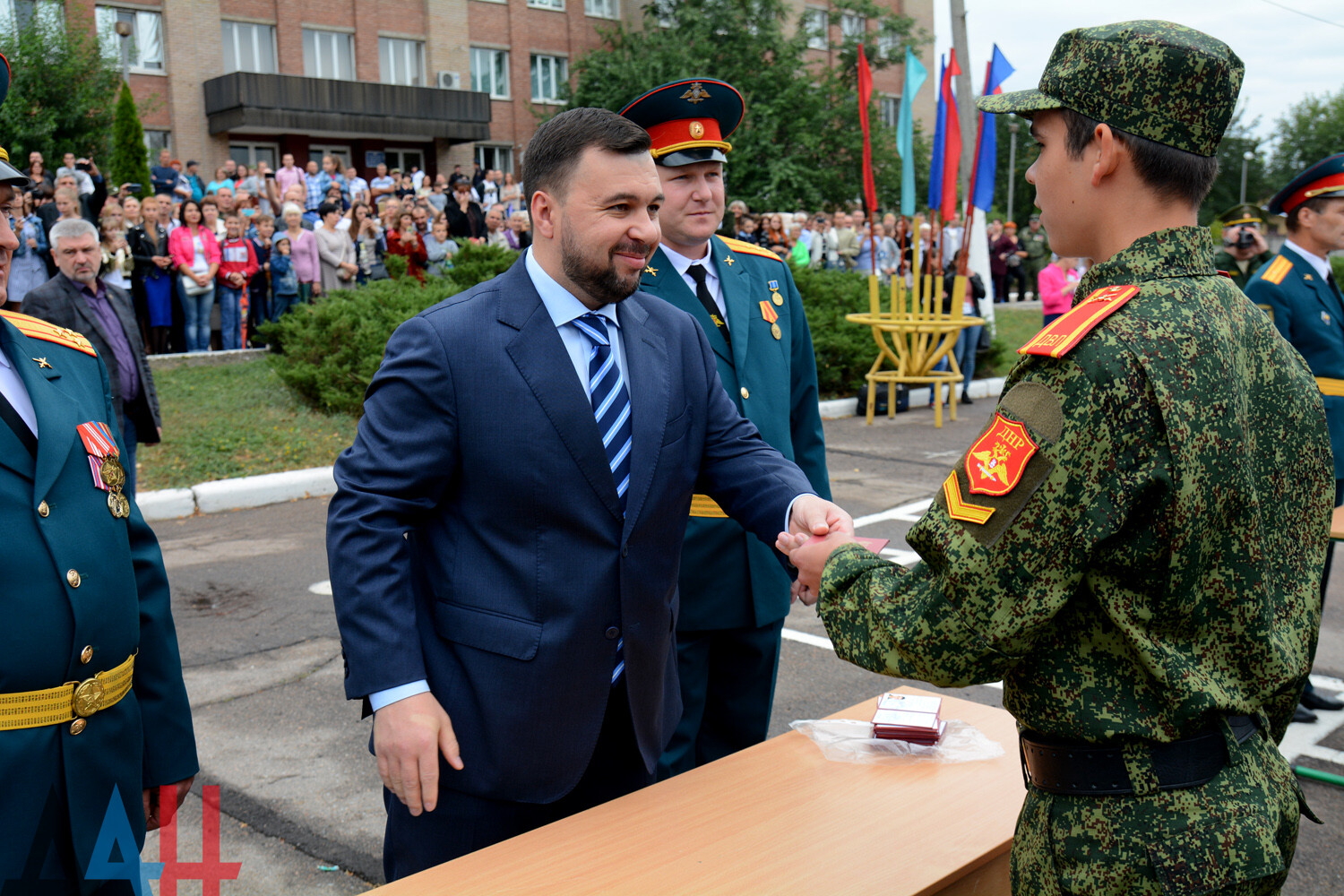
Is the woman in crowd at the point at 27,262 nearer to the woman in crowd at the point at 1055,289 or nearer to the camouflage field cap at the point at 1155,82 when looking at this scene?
the woman in crowd at the point at 1055,289

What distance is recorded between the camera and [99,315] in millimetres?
6539

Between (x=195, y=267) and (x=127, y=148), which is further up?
(x=127, y=148)

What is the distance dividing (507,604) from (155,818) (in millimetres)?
905

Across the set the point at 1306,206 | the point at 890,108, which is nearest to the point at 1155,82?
the point at 1306,206

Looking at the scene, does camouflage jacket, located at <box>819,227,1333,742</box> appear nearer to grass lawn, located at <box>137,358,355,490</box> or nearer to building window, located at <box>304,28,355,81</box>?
grass lawn, located at <box>137,358,355,490</box>

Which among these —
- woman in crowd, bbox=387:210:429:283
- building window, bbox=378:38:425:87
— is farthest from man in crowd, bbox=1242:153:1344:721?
building window, bbox=378:38:425:87

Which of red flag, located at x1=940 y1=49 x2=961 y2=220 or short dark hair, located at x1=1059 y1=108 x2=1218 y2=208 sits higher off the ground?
red flag, located at x1=940 y1=49 x2=961 y2=220

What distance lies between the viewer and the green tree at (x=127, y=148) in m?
22.4

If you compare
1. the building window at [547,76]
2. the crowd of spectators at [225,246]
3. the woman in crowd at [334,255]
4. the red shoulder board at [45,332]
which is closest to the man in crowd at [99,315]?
the red shoulder board at [45,332]

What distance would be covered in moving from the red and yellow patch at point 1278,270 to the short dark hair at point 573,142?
3.91m

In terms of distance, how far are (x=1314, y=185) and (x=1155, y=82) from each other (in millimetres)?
3949

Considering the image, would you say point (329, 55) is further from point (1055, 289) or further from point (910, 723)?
point (910, 723)

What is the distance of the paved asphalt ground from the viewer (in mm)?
3574

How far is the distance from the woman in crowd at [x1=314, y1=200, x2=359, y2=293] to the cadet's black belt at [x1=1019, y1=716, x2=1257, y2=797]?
14155mm
